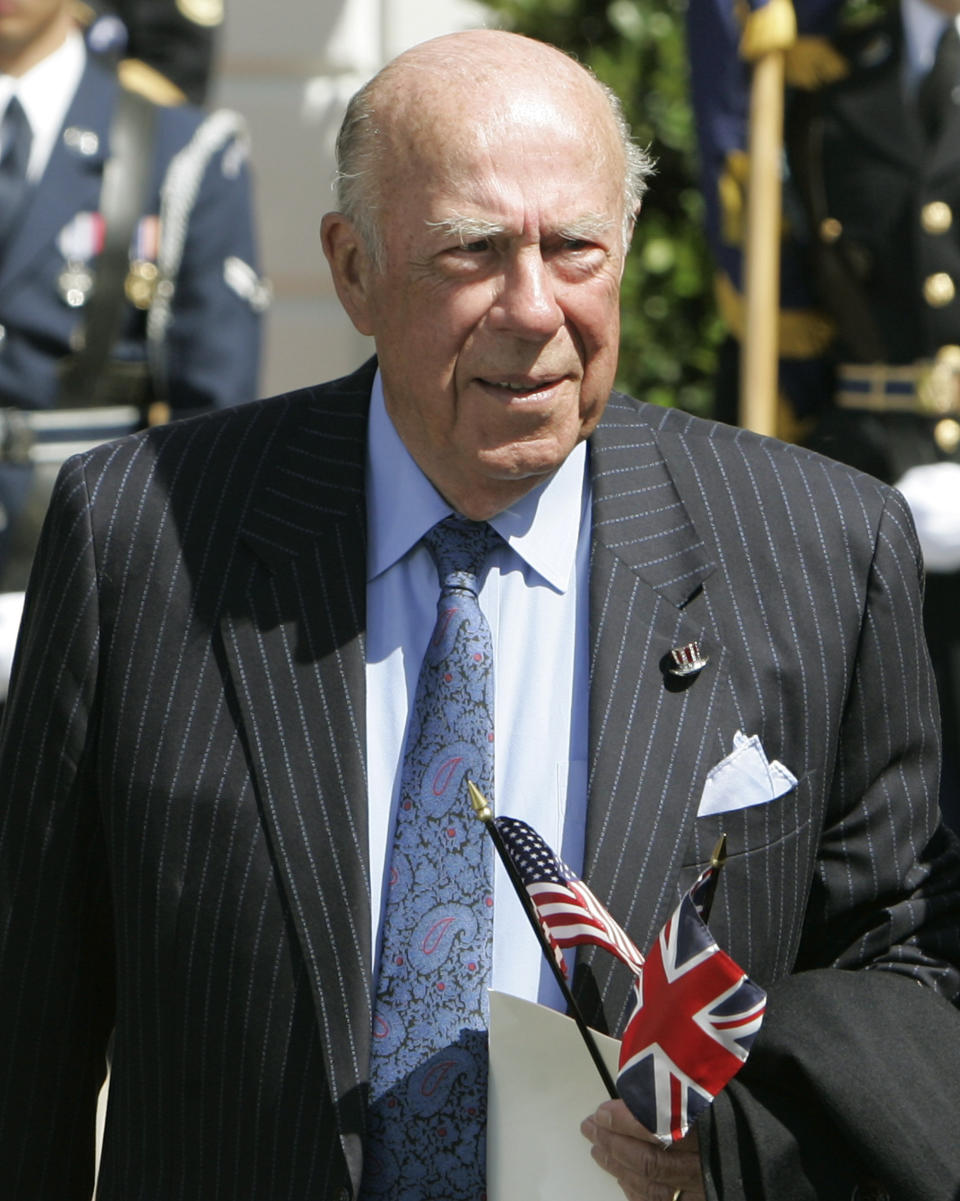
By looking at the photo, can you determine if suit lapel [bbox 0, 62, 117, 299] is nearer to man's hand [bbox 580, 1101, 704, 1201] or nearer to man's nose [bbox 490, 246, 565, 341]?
man's nose [bbox 490, 246, 565, 341]

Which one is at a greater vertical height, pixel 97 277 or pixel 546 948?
pixel 97 277

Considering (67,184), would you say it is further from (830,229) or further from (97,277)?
(830,229)

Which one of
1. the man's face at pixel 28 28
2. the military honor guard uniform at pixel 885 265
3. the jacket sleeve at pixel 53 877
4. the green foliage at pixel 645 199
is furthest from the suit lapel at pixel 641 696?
the green foliage at pixel 645 199

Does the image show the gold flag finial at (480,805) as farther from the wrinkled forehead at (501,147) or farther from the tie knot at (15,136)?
the tie knot at (15,136)

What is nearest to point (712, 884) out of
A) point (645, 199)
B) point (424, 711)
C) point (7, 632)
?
point (424, 711)

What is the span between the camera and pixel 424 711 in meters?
2.10

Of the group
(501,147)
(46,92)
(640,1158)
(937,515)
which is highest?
(46,92)

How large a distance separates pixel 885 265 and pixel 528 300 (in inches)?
90.3

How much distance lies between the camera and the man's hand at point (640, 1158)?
1859 mm

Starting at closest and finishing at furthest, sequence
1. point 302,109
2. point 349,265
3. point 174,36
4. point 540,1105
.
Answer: point 540,1105
point 349,265
point 174,36
point 302,109

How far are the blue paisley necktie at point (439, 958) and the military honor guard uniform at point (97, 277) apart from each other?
2236 mm

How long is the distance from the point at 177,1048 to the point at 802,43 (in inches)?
124

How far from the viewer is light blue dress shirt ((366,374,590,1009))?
6.80ft

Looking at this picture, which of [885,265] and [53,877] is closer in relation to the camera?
[53,877]
